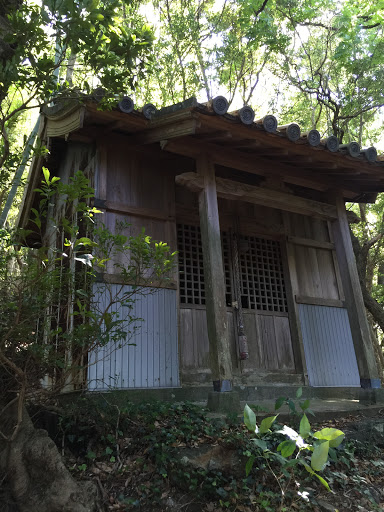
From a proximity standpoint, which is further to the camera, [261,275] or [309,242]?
[309,242]

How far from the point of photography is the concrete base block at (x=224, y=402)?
4754mm

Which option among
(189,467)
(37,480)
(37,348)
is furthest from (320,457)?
(37,348)

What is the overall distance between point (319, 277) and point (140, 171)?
407 centimetres

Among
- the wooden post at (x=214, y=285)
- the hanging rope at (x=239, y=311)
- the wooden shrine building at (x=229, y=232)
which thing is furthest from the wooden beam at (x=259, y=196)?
the hanging rope at (x=239, y=311)

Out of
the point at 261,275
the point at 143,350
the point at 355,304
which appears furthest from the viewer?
the point at 261,275

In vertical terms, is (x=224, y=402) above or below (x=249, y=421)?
above

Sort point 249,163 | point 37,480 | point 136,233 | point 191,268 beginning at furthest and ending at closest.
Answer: point 191,268
point 249,163
point 136,233
point 37,480

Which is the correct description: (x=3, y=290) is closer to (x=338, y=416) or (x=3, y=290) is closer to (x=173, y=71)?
(x=338, y=416)

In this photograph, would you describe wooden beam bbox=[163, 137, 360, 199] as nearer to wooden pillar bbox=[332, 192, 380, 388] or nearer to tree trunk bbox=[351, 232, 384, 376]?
wooden pillar bbox=[332, 192, 380, 388]

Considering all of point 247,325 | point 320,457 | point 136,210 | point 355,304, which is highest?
point 136,210

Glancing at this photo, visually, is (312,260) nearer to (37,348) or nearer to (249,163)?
(249,163)

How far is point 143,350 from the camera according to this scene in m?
5.75

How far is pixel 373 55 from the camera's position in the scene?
10.9 metres

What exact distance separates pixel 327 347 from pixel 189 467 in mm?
4722
